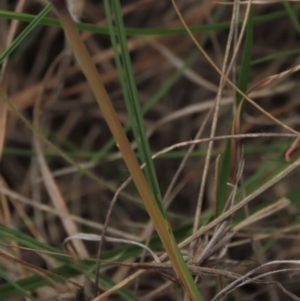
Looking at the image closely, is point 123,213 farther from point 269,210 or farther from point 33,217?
point 269,210

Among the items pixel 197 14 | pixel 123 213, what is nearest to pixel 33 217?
pixel 123 213

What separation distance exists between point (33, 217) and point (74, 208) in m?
0.09

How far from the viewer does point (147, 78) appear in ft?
3.72

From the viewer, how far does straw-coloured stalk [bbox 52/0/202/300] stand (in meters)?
0.28

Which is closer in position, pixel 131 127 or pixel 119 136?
pixel 119 136

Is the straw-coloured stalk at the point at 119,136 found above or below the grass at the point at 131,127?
above

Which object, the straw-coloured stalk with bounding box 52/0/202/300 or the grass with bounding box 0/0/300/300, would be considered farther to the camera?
the grass with bounding box 0/0/300/300

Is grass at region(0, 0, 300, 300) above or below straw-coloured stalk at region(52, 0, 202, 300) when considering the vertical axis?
below

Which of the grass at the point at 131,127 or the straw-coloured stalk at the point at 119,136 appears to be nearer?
the straw-coloured stalk at the point at 119,136

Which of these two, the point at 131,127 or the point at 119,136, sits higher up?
the point at 119,136

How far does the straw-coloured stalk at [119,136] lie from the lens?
0.91ft

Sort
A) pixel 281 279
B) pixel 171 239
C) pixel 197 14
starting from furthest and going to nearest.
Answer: pixel 197 14 < pixel 281 279 < pixel 171 239

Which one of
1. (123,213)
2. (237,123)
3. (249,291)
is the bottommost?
(249,291)

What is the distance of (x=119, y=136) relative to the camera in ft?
1.13
